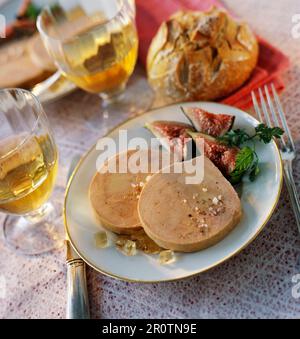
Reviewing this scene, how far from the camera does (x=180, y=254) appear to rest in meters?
1.47

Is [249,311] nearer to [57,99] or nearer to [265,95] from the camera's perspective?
[265,95]

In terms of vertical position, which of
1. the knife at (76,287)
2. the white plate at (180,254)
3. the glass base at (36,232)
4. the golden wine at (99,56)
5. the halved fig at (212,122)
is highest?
the golden wine at (99,56)

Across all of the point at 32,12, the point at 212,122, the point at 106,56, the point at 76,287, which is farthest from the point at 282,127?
the point at 32,12

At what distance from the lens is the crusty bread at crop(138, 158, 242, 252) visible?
1.44 metres

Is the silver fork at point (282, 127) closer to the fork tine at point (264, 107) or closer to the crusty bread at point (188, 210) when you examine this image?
the fork tine at point (264, 107)

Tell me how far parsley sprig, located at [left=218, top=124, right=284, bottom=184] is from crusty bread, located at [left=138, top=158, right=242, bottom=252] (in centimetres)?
7

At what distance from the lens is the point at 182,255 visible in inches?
57.8

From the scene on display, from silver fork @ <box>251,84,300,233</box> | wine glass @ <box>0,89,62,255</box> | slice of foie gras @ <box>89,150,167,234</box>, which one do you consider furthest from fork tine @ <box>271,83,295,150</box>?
wine glass @ <box>0,89,62,255</box>

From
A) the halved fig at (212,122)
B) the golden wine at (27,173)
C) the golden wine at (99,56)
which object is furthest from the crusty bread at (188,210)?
the golden wine at (99,56)

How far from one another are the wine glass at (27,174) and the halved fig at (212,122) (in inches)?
20.7

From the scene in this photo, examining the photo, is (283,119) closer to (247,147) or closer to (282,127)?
(282,127)

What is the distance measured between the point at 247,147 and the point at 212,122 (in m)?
0.18

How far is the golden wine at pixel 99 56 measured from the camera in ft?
6.79

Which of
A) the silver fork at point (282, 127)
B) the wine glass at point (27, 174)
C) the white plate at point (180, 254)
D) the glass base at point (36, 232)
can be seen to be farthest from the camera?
the glass base at point (36, 232)
